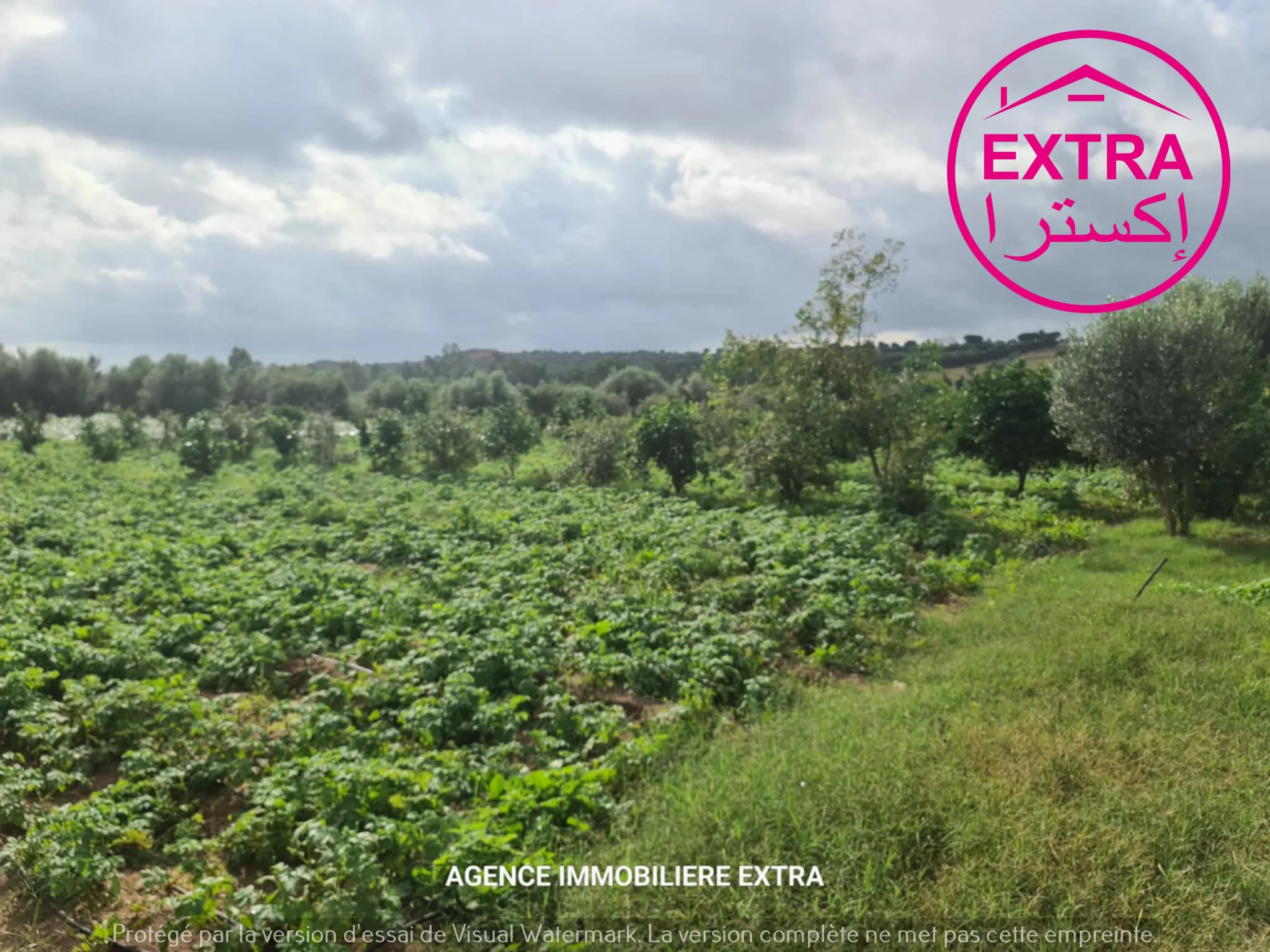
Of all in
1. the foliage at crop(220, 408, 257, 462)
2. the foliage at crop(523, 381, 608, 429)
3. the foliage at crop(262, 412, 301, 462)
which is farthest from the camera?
the foliage at crop(523, 381, 608, 429)

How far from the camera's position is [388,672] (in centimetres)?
695

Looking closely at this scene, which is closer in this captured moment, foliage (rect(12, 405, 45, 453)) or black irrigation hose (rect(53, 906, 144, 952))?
black irrigation hose (rect(53, 906, 144, 952))

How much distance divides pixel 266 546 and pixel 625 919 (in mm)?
10447

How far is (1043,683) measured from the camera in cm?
583

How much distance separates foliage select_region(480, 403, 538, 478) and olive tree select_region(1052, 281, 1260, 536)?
1495cm

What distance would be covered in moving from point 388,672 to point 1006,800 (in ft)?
16.3

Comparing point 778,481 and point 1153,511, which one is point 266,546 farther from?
point 1153,511

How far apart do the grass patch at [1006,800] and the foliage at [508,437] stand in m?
17.4

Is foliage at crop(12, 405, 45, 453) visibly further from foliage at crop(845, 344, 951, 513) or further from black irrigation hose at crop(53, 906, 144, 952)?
black irrigation hose at crop(53, 906, 144, 952)

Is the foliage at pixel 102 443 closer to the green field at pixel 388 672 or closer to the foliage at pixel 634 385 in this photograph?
the green field at pixel 388 672

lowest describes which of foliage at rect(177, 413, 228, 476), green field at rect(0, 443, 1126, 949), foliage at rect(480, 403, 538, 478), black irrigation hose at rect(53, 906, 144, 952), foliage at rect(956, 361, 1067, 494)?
black irrigation hose at rect(53, 906, 144, 952)

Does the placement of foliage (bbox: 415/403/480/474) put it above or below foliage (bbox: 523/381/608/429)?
below

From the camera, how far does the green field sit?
4.23 meters

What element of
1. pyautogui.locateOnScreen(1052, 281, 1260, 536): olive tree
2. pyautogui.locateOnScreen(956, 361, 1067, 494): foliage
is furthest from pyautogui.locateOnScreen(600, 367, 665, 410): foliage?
pyautogui.locateOnScreen(1052, 281, 1260, 536): olive tree
